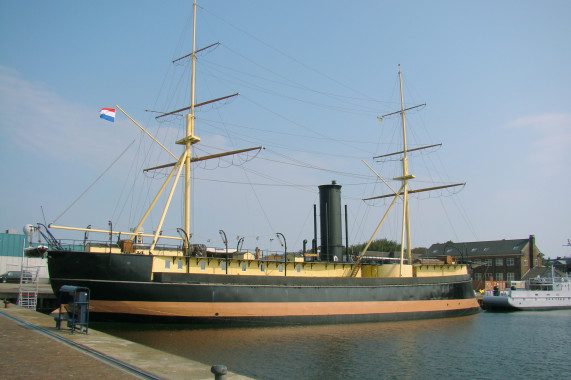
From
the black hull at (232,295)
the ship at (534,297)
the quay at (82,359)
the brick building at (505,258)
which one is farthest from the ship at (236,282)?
the brick building at (505,258)

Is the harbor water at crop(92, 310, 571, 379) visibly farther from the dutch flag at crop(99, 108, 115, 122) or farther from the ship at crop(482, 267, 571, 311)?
the ship at crop(482, 267, 571, 311)

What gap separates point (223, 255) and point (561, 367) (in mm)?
18802

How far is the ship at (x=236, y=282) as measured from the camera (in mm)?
22656

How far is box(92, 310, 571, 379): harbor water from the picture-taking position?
52.4ft

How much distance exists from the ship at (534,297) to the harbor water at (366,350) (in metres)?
18.6

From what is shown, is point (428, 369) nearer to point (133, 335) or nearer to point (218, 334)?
point (218, 334)

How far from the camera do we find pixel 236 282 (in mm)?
25531

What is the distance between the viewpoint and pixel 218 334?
2211cm

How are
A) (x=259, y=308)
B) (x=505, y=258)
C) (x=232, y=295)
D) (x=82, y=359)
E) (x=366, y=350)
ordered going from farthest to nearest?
(x=505, y=258) → (x=259, y=308) → (x=232, y=295) → (x=366, y=350) → (x=82, y=359)

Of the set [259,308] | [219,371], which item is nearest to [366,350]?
[259,308]

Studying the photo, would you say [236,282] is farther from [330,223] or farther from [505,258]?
[505,258]

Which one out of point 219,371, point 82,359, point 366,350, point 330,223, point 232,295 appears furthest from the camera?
point 330,223

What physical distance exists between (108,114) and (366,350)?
18.8 m

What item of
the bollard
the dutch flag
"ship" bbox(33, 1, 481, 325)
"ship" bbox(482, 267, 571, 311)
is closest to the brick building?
"ship" bbox(482, 267, 571, 311)
